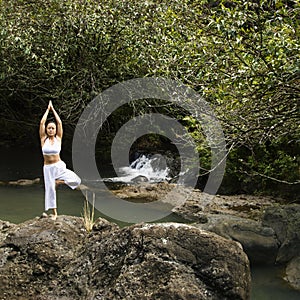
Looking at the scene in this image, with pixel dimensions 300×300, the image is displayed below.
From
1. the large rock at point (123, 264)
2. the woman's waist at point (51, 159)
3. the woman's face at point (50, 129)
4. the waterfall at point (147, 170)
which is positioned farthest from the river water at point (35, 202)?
the woman's face at point (50, 129)

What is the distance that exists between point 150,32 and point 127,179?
4.58m

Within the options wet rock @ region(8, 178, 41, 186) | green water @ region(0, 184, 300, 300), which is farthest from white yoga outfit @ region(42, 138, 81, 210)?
wet rock @ region(8, 178, 41, 186)

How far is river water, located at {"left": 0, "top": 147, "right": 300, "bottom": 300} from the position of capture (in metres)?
6.55

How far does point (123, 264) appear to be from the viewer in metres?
4.58

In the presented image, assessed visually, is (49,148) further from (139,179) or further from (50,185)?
(139,179)

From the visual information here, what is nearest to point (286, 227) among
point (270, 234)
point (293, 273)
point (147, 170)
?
point (270, 234)

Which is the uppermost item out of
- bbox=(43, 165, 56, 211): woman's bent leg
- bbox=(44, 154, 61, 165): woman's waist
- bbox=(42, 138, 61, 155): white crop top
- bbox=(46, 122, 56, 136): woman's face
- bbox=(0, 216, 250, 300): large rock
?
bbox=(46, 122, 56, 136): woman's face

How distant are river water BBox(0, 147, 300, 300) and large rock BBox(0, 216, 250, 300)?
2.18 m

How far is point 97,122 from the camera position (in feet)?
48.2

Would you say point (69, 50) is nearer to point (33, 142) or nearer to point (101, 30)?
point (101, 30)

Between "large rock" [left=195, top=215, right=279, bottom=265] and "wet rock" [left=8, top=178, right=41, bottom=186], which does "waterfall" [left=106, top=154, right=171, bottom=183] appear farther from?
"large rock" [left=195, top=215, right=279, bottom=265]

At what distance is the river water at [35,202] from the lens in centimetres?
655

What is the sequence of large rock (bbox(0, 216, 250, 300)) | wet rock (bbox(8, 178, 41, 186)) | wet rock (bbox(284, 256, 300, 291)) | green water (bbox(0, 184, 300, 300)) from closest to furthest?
1. large rock (bbox(0, 216, 250, 300))
2. green water (bbox(0, 184, 300, 300))
3. wet rock (bbox(284, 256, 300, 291))
4. wet rock (bbox(8, 178, 41, 186))

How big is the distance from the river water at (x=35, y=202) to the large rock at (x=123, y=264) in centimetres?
218
